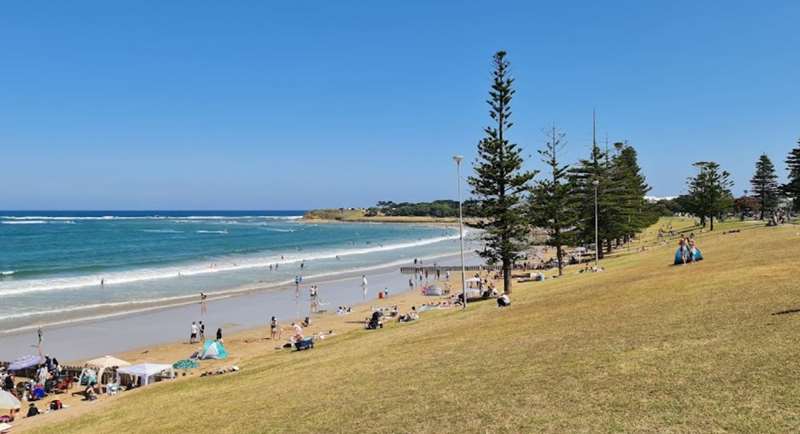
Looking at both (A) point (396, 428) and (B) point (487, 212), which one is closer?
(A) point (396, 428)

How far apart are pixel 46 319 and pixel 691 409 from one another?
34.0 meters

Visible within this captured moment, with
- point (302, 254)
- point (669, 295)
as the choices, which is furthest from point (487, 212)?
point (302, 254)

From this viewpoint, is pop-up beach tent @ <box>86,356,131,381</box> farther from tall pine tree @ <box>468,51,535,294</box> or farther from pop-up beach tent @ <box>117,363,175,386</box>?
tall pine tree @ <box>468,51,535,294</box>

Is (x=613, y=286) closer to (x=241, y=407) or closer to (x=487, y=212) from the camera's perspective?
(x=487, y=212)

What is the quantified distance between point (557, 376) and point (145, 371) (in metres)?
15.0

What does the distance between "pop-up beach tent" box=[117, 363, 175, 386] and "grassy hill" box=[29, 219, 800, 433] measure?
2.49 metres

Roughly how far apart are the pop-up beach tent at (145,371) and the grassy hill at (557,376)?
2.49 metres

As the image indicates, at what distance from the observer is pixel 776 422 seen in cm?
652

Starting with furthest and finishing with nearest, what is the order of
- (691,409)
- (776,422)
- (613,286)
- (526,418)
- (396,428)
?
(613,286)
(396,428)
(526,418)
(691,409)
(776,422)

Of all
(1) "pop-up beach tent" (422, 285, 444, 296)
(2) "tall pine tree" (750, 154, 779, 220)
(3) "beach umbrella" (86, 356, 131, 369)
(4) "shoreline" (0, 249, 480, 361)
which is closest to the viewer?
(3) "beach umbrella" (86, 356, 131, 369)

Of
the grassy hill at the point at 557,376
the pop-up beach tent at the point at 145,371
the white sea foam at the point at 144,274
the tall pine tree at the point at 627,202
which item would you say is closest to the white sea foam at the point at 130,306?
the white sea foam at the point at 144,274

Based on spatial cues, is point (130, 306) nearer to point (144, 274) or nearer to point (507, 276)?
point (144, 274)

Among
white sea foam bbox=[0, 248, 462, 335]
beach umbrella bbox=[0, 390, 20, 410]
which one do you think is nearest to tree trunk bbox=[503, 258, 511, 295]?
beach umbrella bbox=[0, 390, 20, 410]

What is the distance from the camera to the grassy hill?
7613 millimetres
